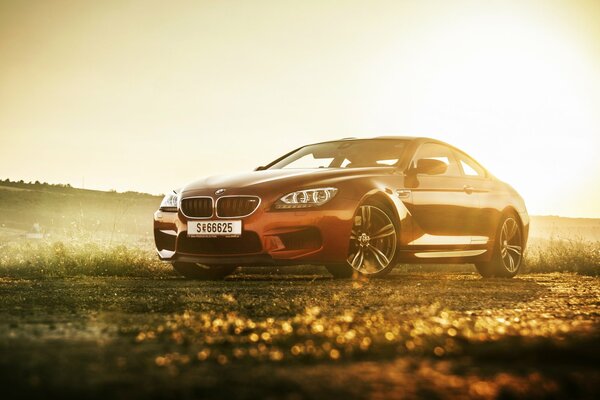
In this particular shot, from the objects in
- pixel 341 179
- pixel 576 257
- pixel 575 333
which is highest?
pixel 341 179

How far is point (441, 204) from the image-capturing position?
849 cm

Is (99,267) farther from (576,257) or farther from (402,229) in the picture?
(576,257)

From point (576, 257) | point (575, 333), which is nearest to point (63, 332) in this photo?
point (575, 333)

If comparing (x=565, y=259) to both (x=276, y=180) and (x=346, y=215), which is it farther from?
(x=276, y=180)

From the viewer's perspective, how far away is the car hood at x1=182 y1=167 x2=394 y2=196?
7.31 m

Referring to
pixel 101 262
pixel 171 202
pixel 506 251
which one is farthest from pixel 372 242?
pixel 101 262

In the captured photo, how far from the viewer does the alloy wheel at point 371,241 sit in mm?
7488

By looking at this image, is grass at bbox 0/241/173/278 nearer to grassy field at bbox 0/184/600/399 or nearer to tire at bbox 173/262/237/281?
tire at bbox 173/262/237/281

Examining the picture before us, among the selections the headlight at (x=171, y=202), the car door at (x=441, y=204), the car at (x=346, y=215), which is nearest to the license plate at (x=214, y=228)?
the car at (x=346, y=215)

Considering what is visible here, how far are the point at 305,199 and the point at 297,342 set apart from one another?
4095 millimetres

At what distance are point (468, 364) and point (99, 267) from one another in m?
7.44

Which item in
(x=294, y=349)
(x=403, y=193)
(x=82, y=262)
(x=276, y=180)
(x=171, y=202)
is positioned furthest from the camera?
(x=82, y=262)

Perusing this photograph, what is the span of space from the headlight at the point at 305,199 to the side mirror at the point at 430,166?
1398 millimetres

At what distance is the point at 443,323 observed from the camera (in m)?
3.78
